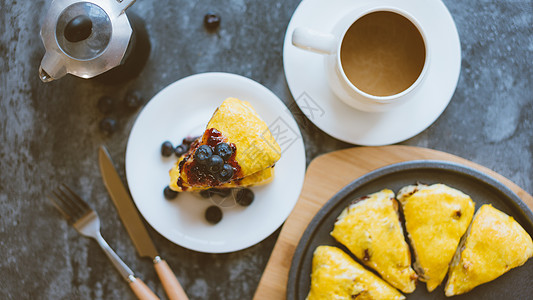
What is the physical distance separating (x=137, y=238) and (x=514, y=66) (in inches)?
68.5

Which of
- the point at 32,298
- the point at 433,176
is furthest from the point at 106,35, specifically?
the point at 433,176

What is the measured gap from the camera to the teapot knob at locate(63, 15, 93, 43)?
144 cm

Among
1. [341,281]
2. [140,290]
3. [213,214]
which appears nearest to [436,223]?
[341,281]

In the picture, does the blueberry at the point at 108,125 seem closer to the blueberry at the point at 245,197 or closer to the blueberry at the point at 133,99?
the blueberry at the point at 133,99

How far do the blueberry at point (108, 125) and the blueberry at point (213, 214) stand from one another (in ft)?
1.73

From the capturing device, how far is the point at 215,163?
1374 mm

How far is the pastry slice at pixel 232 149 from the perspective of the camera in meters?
1.44

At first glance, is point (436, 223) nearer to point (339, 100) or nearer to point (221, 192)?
point (339, 100)

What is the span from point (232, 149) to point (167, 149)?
318 millimetres

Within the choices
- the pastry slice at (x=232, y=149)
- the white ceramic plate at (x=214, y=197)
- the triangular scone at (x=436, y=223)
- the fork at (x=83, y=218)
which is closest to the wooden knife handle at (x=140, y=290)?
the fork at (x=83, y=218)

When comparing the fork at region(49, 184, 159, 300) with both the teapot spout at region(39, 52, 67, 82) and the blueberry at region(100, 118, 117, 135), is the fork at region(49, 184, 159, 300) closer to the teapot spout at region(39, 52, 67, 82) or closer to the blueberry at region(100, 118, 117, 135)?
the blueberry at region(100, 118, 117, 135)

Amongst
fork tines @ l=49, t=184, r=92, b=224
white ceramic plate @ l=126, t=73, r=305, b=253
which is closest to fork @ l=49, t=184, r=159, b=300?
fork tines @ l=49, t=184, r=92, b=224

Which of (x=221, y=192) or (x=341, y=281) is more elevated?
(x=221, y=192)

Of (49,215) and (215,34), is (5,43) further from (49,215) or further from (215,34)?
(215,34)
